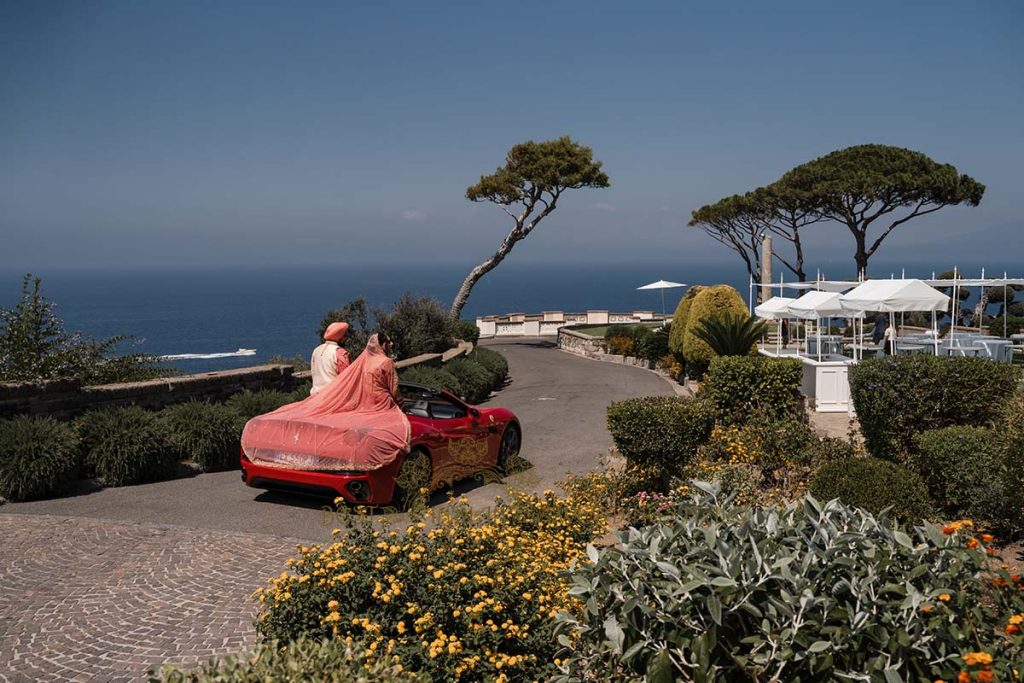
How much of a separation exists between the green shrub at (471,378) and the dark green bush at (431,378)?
87cm

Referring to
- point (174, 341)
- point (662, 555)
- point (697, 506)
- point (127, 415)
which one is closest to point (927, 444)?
point (697, 506)

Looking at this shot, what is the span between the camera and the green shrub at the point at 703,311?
70.6ft

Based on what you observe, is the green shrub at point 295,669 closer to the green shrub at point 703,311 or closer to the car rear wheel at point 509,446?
the car rear wheel at point 509,446

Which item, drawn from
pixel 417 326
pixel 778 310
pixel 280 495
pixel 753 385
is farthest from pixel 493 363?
pixel 280 495

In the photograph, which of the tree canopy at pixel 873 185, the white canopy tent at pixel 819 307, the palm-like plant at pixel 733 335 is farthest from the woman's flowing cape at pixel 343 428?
the tree canopy at pixel 873 185

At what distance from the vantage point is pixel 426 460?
954 centimetres

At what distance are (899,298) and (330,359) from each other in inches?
490

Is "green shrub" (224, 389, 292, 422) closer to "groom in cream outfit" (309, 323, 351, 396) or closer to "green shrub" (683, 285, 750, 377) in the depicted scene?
"groom in cream outfit" (309, 323, 351, 396)

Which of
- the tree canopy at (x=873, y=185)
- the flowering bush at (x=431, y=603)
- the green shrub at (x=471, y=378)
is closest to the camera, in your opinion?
the flowering bush at (x=431, y=603)

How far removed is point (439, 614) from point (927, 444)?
18.6ft

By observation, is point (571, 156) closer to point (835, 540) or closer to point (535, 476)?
point (535, 476)

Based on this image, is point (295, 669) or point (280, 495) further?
point (280, 495)

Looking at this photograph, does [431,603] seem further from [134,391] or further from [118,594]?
[134,391]

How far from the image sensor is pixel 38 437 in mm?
9625
